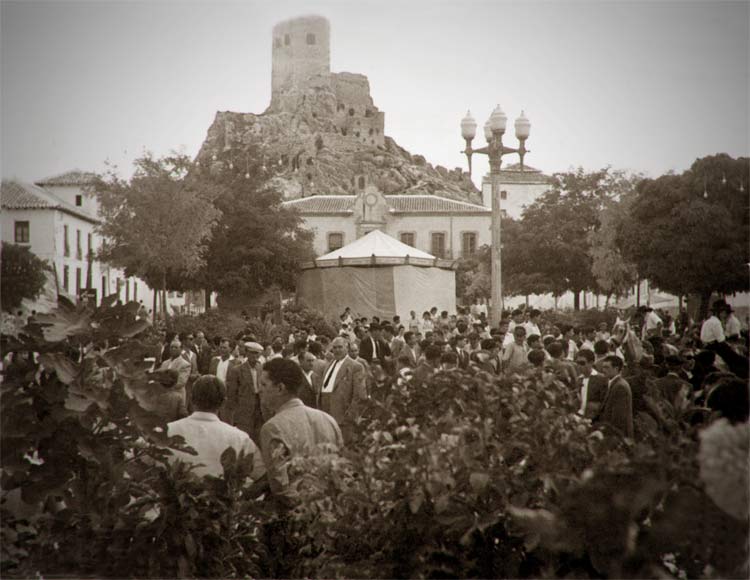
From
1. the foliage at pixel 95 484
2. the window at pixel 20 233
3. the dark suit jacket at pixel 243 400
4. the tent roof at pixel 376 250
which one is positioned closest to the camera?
the foliage at pixel 95 484

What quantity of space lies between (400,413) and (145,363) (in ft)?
4.22

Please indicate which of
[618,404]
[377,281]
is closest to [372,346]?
[618,404]

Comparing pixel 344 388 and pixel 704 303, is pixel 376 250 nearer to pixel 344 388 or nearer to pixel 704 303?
pixel 704 303

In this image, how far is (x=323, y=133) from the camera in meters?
110

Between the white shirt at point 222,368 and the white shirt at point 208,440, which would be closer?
the white shirt at point 208,440

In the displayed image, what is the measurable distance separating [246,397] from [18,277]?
6319mm

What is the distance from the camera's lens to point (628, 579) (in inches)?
97.8

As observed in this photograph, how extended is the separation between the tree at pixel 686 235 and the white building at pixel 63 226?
51.7 feet

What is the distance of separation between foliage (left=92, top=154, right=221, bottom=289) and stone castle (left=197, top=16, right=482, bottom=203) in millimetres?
55957

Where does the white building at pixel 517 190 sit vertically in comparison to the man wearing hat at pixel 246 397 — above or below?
above

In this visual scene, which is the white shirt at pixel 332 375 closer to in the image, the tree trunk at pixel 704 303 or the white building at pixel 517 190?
the tree trunk at pixel 704 303

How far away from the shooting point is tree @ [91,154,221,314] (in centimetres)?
3166

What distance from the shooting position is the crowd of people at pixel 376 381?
429 centimetres

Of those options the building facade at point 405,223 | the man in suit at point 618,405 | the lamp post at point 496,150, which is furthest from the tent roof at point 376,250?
the building facade at point 405,223
